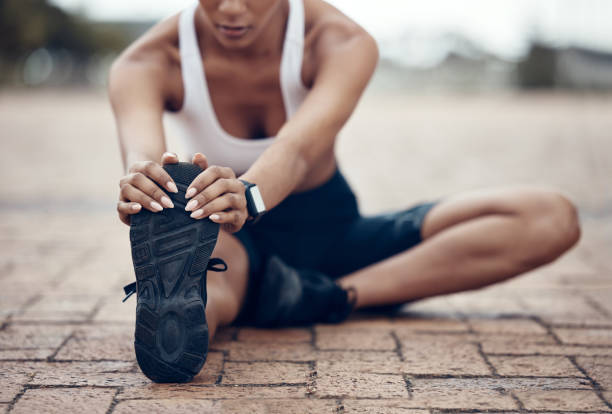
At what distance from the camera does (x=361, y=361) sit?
2074 mm

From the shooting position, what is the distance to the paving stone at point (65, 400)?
1.69 m

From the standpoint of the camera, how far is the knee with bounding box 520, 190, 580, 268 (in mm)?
2453

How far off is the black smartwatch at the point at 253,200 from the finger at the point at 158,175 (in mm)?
208

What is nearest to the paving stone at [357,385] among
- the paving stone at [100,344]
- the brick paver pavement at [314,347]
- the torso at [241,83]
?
the brick paver pavement at [314,347]

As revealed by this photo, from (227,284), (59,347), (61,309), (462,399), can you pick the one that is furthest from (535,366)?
(61,309)

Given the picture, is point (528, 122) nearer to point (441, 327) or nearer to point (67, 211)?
point (67, 211)

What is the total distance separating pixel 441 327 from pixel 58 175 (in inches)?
211

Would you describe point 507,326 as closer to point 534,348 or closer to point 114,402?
point 534,348

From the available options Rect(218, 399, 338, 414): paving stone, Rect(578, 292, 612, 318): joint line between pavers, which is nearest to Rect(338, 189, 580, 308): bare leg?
Rect(578, 292, 612, 318): joint line between pavers

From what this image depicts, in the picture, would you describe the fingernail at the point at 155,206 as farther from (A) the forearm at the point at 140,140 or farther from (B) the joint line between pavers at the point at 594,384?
(B) the joint line between pavers at the point at 594,384

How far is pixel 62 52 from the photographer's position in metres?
51.9

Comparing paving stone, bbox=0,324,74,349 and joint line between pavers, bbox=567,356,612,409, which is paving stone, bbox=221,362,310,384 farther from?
joint line between pavers, bbox=567,356,612,409

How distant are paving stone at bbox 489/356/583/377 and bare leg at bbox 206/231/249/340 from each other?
0.83 m

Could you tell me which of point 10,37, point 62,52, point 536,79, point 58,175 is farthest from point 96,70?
point 58,175
